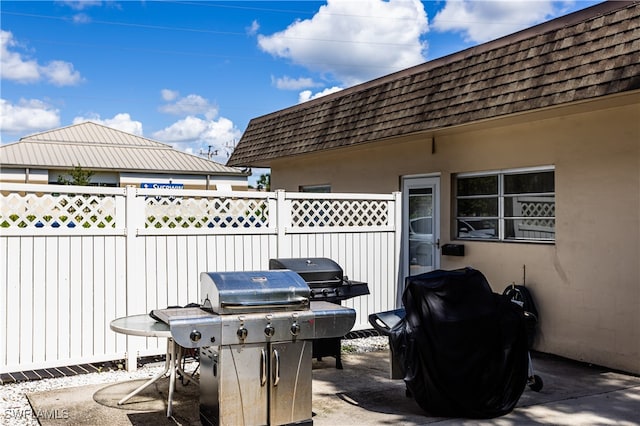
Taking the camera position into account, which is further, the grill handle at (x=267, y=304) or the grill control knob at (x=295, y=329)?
the grill control knob at (x=295, y=329)

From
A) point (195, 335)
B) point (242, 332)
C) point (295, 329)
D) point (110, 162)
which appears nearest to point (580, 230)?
point (295, 329)

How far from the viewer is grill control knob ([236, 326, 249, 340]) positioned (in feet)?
13.3

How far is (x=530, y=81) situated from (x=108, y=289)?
522 centimetres

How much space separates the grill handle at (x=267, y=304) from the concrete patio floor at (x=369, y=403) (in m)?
1.08

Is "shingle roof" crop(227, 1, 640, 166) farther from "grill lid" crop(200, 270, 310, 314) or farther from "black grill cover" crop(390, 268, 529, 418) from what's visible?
"grill lid" crop(200, 270, 310, 314)

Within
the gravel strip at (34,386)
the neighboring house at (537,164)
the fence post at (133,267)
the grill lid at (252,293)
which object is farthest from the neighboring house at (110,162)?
the grill lid at (252,293)

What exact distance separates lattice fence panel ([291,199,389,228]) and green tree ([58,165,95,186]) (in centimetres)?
2028

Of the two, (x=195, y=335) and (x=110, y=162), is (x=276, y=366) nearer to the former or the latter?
(x=195, y=335)

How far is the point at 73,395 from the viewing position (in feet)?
17.5

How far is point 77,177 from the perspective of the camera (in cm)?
2642

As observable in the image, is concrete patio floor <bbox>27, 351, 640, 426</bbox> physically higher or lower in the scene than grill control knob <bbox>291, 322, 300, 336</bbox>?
lower

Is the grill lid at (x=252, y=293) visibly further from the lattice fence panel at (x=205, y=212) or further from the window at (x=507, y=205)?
the window at (x=507, y=205)

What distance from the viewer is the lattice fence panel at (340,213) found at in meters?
7.73

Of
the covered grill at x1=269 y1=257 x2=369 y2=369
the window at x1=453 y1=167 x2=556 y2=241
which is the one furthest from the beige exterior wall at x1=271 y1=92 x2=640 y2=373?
the covered grill at x1=269 y1=257 x2=369 y2=369
